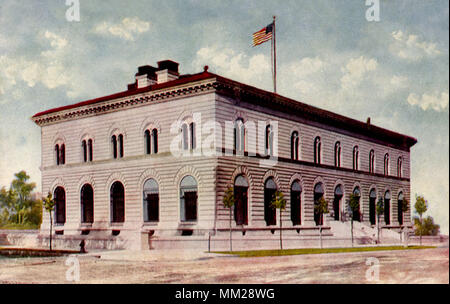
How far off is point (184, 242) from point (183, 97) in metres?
11.2

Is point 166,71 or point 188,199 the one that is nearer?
point 188,199

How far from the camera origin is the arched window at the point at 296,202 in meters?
50.0

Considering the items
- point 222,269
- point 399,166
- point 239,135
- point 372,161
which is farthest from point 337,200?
point 222,269

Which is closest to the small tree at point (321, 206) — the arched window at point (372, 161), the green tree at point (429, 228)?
the arched window at point (372, 161)

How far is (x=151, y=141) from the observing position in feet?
148

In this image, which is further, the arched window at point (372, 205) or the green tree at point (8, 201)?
the arched window at point (372, 205)

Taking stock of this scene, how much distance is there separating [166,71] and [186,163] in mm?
8931

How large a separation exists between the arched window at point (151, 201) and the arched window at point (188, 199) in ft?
9.17

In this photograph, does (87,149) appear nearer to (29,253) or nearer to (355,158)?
(29,253)

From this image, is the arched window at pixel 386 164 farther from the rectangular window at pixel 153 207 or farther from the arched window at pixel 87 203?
the arched window at pixel 87 203

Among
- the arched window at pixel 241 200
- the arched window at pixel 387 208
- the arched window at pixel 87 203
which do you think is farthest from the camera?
the arched window at pixel 387 208

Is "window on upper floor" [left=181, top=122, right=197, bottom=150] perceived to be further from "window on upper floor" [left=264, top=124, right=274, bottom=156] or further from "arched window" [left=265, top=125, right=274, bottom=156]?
"arched window" [left=265, top=125, right=274, bottom=156]
